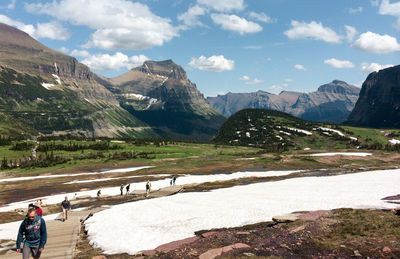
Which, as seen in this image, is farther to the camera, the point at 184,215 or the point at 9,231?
the point at 184,215

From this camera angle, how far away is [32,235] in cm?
1769

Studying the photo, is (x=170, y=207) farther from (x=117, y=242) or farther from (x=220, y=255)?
(x=220, y=255)

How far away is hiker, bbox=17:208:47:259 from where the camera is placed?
17500mm

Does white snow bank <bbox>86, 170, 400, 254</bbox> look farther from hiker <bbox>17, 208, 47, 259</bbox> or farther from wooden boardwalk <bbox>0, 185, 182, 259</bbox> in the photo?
hiker <bbox>17, 208, 47, 259</bbox>

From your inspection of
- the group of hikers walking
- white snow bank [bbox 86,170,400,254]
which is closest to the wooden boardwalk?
white snow bank [bbox 86,170,400,254]

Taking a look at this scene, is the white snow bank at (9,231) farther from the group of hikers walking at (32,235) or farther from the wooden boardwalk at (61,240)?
the group of hikers walking at (32,235)

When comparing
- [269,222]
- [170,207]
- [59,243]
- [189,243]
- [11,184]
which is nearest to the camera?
[189,243]

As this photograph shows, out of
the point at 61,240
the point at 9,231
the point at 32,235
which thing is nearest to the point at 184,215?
the point at 61,240

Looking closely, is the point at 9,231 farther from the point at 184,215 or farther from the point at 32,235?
the point at 32,235

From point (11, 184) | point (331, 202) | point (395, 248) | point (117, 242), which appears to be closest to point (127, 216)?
point (117, 242)

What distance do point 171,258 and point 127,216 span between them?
19.1m

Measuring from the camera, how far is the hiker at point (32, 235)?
17.5m

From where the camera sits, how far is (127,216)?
3778 centimetres

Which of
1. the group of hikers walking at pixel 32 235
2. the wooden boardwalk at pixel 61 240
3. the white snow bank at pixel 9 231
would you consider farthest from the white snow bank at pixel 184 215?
the white snow bank at pixel 9 231
